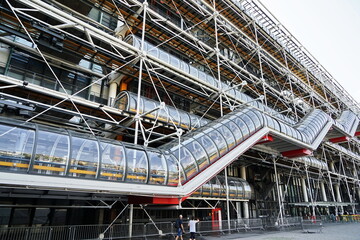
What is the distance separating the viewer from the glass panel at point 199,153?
9602mm

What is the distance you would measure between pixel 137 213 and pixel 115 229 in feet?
13.5

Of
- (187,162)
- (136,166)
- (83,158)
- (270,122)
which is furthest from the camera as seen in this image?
(270,122)

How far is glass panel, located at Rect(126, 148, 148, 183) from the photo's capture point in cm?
749

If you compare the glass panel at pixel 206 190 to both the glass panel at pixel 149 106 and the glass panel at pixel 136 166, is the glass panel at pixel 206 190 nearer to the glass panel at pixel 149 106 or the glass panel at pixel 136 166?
the glass panel at pixel 149 106

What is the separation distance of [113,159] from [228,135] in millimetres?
5994

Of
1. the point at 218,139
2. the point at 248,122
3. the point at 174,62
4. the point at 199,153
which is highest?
the point at 174,62

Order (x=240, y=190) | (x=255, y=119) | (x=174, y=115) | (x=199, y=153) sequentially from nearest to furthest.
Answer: (x=199, y=153)
(x=255, y=119)
(x=174, y=115)
(x=240, y=190)

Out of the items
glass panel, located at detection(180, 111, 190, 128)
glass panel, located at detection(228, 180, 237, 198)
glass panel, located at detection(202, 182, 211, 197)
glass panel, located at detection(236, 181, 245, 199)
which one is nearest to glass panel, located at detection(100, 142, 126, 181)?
glass panel, located at detection(180, 111, 190, 128)

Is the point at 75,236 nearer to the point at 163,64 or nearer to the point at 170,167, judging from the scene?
the point at 170,167

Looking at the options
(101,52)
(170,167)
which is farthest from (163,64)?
(170,167)

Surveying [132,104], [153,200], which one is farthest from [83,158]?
[132,104]

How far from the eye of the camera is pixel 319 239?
9492 millimetres

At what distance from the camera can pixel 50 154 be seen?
6.11 metres

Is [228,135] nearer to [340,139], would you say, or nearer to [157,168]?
[157,168]
